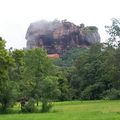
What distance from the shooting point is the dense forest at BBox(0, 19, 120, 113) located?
4656cm

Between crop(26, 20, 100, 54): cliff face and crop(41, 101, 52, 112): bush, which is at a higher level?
crop(26, 20, 100, 54): cliff face

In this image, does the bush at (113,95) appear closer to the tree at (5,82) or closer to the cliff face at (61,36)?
the tree at (5,82)

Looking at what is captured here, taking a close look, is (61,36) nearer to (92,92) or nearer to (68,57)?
(68,57)

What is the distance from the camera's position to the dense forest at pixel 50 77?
46.6m

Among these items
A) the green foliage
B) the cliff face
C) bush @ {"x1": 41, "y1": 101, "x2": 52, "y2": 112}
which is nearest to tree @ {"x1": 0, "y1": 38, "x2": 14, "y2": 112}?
bush @ {"x1": 41, "y1": 101, "x2": 52, "y2": 112}

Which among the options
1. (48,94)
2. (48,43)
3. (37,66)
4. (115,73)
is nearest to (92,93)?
(115,73)

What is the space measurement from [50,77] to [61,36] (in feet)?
411

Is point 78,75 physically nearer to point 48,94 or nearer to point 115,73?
point 115,73

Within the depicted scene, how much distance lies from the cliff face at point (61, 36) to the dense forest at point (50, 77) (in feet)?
234

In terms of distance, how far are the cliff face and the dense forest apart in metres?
71.3

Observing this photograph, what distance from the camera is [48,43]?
572ft

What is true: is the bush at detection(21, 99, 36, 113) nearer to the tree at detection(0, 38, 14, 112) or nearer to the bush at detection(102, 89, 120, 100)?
the tree at detection(0, 38, 14, 112)

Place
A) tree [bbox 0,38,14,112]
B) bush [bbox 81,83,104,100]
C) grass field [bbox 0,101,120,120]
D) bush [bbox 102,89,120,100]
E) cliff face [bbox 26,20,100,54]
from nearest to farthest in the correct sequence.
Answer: grass field [bbox 0,101,120,120], tree [bbox 0,38,14,112], bush [bbox 102,89,120,100], bush [bbox 81,83,104,100], cliff face [bbox 26,20,100,54]

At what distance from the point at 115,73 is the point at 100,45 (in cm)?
2533
